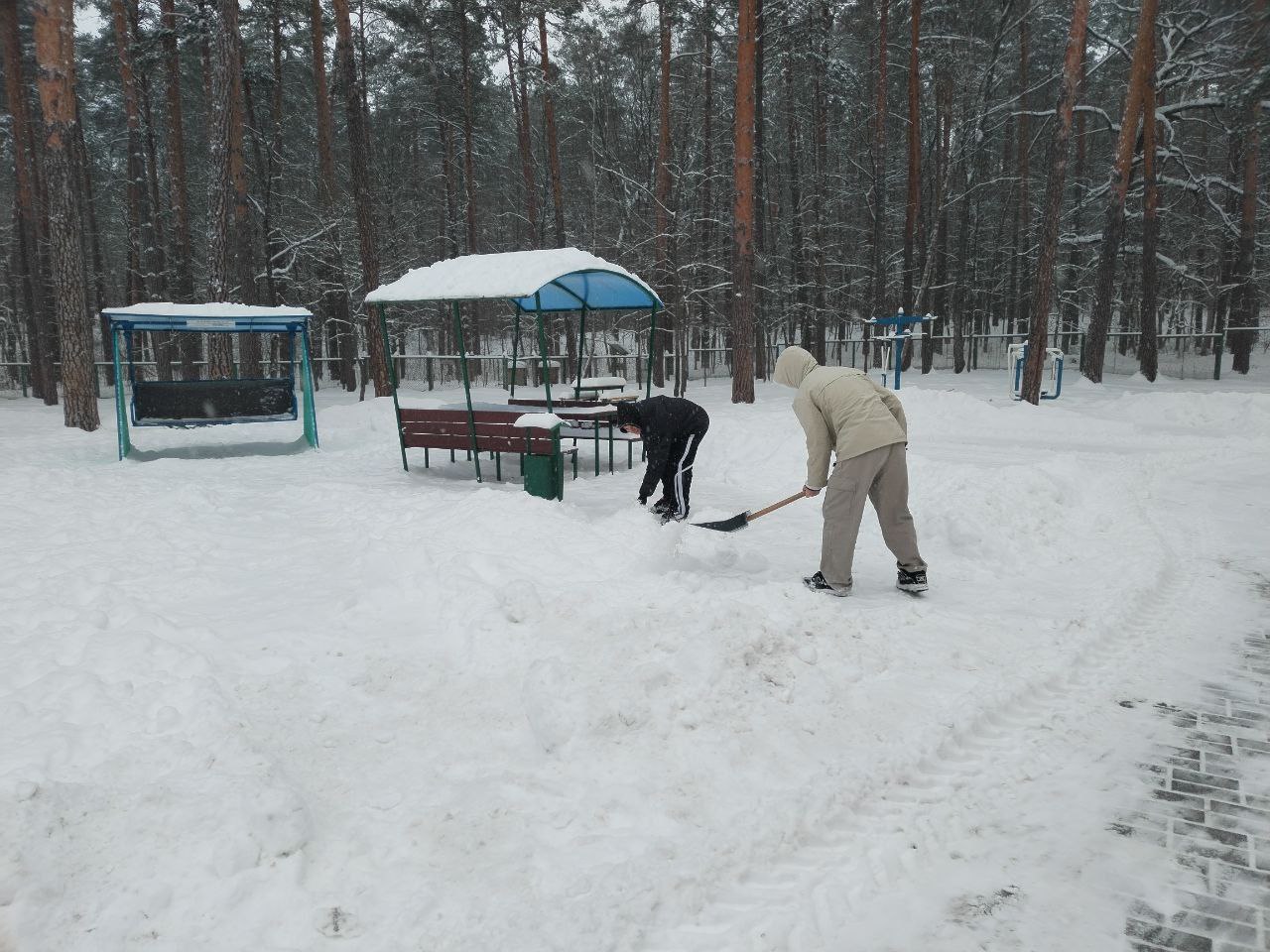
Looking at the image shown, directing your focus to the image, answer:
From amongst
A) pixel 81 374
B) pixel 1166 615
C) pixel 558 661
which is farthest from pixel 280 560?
pixel 81 374

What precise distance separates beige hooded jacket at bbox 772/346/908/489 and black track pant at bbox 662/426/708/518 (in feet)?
5.76

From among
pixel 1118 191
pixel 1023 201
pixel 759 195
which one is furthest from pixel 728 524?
pixel 1023 201

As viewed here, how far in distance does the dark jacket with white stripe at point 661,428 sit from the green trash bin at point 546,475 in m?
1.00

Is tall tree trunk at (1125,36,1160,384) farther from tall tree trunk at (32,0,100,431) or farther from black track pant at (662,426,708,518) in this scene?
tall tree trunk at (32,0,100,431)

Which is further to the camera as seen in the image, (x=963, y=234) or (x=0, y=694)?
(x=963, y=234)

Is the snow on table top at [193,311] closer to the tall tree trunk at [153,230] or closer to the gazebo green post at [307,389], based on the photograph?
the gazebo green post at [307,389]

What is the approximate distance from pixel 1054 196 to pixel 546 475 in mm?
12487

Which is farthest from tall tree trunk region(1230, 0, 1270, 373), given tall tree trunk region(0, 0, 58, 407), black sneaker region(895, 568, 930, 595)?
tall tree trunk region(0, 0, 58, 407)

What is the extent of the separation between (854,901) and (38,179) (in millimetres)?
22964

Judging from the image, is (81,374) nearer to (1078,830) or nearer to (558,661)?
(558,661)

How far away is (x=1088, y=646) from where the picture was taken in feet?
14.2

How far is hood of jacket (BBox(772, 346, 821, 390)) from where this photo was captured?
5.39m

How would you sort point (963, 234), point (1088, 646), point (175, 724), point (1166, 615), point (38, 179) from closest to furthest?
point (175, 724) < point (1088, 646) < point (1166, 615) < point (38, 179) < point (963, 234)

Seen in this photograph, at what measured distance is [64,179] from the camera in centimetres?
1147
